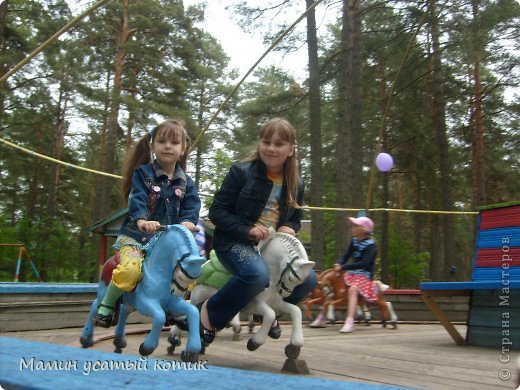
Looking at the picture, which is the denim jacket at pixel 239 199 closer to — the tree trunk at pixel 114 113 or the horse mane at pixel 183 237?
the horse mane at pixel 183 237

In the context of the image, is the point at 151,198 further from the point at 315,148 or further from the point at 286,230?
the point at 315,148

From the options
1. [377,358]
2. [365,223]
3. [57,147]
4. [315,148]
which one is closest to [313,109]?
[315,148]

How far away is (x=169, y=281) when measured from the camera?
110 inches

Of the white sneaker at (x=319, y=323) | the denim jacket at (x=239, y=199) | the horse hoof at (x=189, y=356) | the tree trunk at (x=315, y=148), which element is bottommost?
the white sneaker at (x=319, y=323)

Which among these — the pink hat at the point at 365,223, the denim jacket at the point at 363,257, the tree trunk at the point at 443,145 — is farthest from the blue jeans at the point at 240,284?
the tree trunk at the point at 443,145

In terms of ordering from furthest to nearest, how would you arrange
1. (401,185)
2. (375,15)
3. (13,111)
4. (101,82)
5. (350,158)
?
1. (401,185)
2. (13,111)
3. (101,82)
4. (375,15)
5. (350,158)

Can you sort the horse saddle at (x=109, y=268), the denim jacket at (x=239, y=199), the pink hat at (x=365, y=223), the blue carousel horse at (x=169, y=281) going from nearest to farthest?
1. the blue carousel horse at (x=169, y=281)
2. the denim jacket at (x=239, y=199)
3. the horse saddle at (x=109, y=268)
4. the pink hat at (x=365, y=223)

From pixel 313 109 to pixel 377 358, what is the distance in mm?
9533

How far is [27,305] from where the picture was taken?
5.03m

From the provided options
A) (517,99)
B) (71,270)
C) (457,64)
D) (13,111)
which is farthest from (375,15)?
(71,270)

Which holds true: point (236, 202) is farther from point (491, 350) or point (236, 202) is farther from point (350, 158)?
point (350, 158)

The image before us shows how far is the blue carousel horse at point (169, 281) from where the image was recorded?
2691mm

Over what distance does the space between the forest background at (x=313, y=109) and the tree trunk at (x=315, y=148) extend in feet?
0.11

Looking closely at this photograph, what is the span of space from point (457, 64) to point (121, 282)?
14.1 metres
